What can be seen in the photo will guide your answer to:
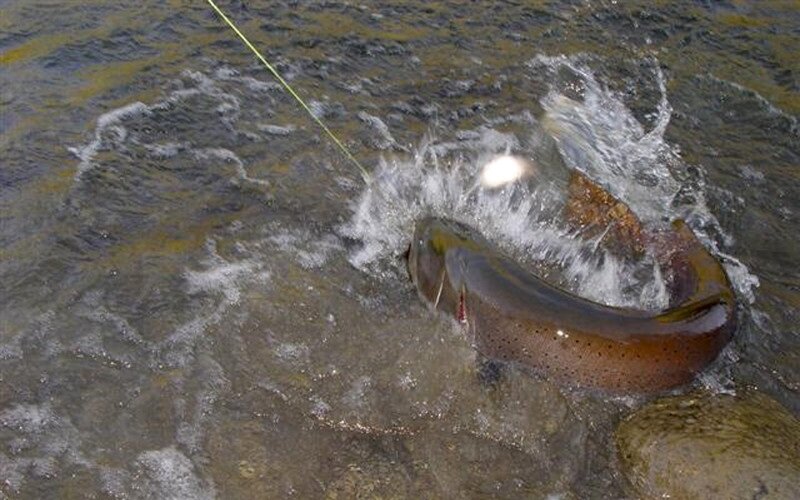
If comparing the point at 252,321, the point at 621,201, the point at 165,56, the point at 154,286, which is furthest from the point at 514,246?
the point at 165,56

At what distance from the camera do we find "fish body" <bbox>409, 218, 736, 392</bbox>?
157 inches

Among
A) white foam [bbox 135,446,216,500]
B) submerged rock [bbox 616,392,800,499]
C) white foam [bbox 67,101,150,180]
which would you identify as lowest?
white foam [bbox 135,446,216,500]

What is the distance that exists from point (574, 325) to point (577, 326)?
Answer: 1cm

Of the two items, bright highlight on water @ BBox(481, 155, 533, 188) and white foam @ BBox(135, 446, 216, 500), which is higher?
bright highlight on water @ BBox(481, 155, 533, 188)

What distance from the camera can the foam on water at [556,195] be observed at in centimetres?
491

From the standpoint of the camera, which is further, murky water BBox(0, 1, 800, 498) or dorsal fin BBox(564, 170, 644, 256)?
dorsal fin BBox(564, 170, 644, 256)

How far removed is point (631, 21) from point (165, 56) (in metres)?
3.75

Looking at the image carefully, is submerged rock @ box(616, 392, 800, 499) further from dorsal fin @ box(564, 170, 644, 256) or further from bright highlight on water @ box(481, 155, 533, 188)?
bright highlight on water @ box(481, 155, 533, 188)

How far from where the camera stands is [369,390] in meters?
4.05

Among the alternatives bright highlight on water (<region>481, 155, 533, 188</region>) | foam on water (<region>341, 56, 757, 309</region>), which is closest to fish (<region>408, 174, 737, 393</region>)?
foam on water (<region>341, 56, 757, 309</region>)

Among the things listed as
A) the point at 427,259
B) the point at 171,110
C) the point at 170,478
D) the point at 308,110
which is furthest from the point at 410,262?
the point at 171,110

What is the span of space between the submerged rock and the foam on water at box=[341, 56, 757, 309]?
879mm

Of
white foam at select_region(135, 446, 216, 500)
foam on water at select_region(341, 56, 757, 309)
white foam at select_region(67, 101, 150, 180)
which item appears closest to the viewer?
white foam at select_region(135, 446, 216, 500)

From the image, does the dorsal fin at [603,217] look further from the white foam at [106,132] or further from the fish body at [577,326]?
the white foam at [106,132]
